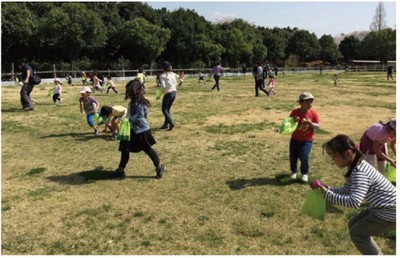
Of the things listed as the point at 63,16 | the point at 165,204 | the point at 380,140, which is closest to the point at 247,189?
the point at 165,204

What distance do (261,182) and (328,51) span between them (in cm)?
8935

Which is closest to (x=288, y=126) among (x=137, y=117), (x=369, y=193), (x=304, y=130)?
(x=304, y=130)

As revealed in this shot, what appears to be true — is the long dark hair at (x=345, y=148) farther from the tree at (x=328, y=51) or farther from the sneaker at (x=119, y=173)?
the tree at (x=328, y=51)

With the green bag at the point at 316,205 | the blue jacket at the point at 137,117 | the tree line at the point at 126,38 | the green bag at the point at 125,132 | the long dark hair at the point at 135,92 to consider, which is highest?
the tree line at the point at 126,38

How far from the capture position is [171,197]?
5734 mm

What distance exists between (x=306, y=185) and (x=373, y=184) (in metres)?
3.01

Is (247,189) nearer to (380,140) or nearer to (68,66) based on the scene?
(380,140)

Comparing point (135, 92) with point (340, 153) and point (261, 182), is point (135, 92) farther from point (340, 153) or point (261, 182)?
point (340, 153)

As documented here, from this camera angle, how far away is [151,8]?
200 ft

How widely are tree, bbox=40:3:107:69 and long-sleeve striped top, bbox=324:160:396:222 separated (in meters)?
39.9

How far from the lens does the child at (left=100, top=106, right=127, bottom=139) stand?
874cm

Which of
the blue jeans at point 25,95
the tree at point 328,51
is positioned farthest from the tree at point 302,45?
the blue jeans at point 25,95

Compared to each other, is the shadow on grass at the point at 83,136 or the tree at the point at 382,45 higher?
the tree at the point at 382,45

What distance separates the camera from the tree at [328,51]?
89.3 metres
